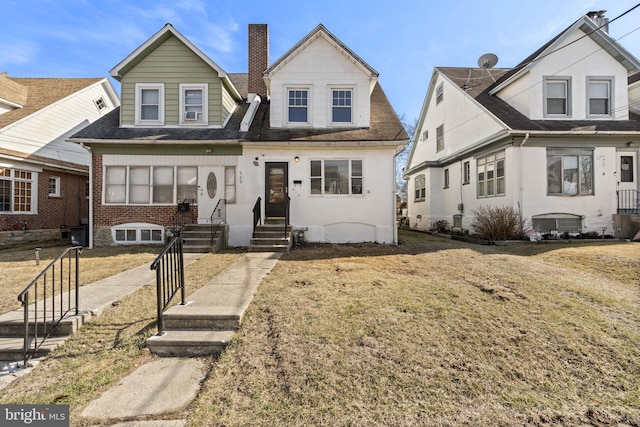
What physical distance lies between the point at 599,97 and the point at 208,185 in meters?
16.3

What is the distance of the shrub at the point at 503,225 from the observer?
A: 10648 millimetres

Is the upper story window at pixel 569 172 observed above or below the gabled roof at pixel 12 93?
below

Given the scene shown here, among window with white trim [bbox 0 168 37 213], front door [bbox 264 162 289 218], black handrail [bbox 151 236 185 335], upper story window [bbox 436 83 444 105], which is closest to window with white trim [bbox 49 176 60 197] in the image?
window with white trim [bbox 0 168 37 213]

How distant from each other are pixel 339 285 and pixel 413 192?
1588 centimetres

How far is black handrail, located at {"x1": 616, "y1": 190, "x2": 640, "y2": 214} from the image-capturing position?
11.4 metres

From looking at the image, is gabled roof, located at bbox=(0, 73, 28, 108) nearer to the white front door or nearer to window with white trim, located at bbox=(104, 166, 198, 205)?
window with white trim, located at bbox=(104, 166, 198, 205)

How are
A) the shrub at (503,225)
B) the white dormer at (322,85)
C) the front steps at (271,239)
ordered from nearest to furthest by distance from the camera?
the front steps at (271,239) → the shrub at (503,225) → the white dormer at (322,85)

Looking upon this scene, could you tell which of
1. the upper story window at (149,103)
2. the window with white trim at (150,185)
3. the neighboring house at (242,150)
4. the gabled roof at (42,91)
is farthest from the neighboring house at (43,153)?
the upper story window at (149,103)

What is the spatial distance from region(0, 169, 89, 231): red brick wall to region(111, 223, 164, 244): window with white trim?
489 centimetres

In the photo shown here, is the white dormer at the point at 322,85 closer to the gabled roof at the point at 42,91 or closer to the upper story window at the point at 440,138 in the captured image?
the upper story window at the point at 440,138

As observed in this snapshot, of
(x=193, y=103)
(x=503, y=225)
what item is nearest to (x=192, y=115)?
(x=193, y=103)

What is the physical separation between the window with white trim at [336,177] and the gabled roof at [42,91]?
13.4 meters

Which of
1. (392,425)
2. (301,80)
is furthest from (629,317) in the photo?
(301,80)

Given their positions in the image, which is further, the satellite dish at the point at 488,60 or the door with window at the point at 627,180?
the satellite dish at the point at 488,60
